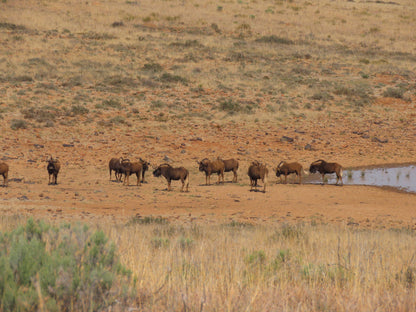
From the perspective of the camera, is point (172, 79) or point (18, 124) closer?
point (18, 124)

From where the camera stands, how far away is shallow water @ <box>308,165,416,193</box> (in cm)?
2019

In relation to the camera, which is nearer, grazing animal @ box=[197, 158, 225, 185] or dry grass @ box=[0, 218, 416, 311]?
dry grass @ box=[0, 218, 416, 311]

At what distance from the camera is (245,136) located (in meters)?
28.4

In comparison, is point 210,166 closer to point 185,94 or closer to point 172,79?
point 185,94

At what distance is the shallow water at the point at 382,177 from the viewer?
795 inches

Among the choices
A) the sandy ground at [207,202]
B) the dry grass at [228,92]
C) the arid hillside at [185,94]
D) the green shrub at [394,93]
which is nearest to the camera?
the dry grass at [228,92]

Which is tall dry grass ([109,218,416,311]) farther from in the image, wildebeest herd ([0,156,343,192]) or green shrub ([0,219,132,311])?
wildebeest herd ([0,156,343,192])

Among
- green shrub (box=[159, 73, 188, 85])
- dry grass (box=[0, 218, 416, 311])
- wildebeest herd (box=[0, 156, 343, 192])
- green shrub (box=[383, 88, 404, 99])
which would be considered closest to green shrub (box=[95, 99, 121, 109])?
green shrub (box=[159, 73, 188, 85])

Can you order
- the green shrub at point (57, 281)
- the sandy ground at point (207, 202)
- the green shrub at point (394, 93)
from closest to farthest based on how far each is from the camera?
the green shrub at point (57, 281) → the sandy ground at point (207, 202) → the green shrub at point (394, 93)

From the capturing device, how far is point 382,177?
21.8 metres

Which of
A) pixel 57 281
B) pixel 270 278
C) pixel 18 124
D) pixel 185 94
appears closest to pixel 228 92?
pixel 185 94

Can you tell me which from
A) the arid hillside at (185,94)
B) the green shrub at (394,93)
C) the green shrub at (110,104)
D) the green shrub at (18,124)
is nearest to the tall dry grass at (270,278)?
the arid hillside at (185,94)

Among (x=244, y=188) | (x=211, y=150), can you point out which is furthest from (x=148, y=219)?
(x=211, y=150)

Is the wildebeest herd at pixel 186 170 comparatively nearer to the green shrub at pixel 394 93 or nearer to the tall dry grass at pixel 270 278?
the tall dry grass at pixel 270 278
